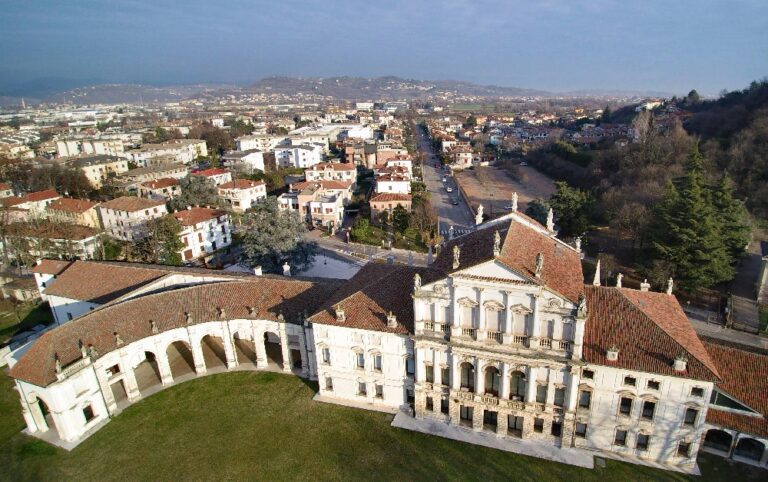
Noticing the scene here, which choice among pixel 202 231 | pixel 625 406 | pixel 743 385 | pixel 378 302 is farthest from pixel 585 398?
pixel 202 231

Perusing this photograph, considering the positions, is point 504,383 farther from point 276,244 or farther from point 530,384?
point 276,244

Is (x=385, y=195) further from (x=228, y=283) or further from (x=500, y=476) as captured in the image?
(x=500, y=476)

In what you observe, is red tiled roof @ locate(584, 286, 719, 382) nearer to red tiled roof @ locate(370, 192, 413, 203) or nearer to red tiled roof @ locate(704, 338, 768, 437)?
red tiled roof @ locate(704, 338, 768, 437)

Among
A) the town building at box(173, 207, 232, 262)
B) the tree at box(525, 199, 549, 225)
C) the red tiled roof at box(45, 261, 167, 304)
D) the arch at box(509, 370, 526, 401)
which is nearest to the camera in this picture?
the arch at box(509, 370, 526, 401)

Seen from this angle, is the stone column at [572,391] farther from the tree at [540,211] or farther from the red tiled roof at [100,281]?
the tree at [540,211]

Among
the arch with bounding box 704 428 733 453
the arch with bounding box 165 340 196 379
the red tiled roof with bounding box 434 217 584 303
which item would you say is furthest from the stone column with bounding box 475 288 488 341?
the arch with bounding box 165 340 196 379

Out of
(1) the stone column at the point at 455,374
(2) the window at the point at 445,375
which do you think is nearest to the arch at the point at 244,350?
(2) the window at the point at 445,375
